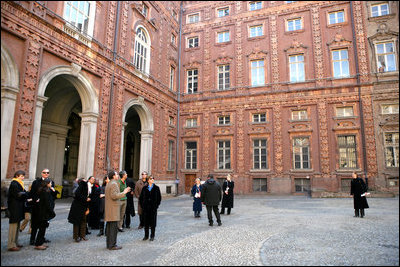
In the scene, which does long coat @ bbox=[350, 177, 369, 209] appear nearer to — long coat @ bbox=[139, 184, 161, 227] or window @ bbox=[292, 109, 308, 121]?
long coat @ bbox=[139, 184, 161, 227]

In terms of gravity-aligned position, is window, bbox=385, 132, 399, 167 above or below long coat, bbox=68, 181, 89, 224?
above

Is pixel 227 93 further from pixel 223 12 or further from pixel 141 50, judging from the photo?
pixel 141 50

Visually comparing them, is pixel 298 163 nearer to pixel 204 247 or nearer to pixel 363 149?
pixel 363 149

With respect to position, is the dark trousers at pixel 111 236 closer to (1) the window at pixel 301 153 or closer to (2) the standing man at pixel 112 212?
(2) the standing man at pixel 112 212

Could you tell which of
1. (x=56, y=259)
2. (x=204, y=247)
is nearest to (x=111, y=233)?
(x=56, y=259)

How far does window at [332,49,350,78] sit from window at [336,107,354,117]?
8.30ft

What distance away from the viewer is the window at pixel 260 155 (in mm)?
22172

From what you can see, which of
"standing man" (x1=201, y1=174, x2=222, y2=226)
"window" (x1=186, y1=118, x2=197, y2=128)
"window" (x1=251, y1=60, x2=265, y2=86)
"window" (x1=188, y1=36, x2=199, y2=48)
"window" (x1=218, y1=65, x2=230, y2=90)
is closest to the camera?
"standing man" (x1=201, y1=174, x2=222, y2=226)

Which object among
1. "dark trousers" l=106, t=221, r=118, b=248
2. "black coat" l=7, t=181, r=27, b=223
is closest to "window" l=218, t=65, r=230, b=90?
"dark trousers" l=106, t=221, r=118, b=248

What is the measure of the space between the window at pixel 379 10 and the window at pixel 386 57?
240 centimetres

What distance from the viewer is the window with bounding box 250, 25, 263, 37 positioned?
24291mm

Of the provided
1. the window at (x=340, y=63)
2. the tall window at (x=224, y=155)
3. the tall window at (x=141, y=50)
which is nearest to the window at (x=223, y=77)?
the tall window at (x=224, y=155)

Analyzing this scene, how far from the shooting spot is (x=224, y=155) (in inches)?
915

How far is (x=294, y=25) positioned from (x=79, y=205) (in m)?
22.5
